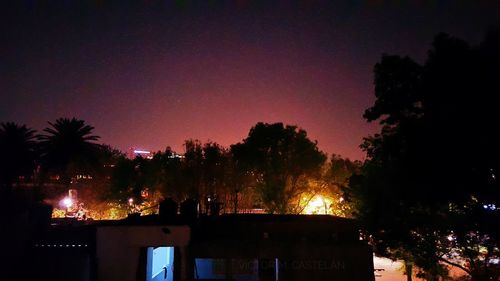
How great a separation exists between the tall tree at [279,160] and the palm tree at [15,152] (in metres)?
22.2

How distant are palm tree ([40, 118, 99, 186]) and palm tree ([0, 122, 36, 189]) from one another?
173cm

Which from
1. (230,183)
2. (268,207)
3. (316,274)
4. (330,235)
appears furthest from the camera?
(230,183)

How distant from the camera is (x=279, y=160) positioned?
39.3 m

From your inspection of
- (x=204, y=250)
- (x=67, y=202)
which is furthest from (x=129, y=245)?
(x=67, y=202)

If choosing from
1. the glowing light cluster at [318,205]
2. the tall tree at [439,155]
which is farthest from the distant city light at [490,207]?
the glowing light cluster at [318,205]

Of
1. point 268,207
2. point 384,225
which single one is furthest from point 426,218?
point 268,207

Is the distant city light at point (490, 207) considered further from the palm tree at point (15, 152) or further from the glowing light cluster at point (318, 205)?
the palm tree at point (15, 152)

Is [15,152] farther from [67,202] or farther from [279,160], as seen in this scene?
[279,160]

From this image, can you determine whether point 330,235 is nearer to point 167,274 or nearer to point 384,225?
point 384,225

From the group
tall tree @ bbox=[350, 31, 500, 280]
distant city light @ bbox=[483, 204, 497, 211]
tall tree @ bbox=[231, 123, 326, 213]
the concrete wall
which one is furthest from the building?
tall tree @ bbox=[231, 123, 326, 213]

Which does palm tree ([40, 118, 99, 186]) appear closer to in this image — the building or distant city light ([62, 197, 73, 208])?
distant city light ([62, 197, 73, 208])

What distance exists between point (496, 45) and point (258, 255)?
9.48 metres

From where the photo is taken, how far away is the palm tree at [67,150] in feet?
139

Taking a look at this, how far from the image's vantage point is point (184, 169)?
40.4 m
